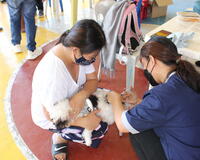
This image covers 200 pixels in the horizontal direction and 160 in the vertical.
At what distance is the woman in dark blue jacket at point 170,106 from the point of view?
84cm

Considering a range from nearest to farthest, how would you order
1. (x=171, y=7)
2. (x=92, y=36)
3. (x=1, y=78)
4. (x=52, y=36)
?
(x=92, y=36) < (x=1, y=78) < (x=52, y=36) < (x=171, y=7)

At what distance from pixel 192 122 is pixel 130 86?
0.87m

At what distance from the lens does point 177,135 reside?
0.91 metres

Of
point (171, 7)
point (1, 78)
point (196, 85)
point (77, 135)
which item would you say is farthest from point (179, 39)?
point (171, 7)

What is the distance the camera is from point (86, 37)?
3.22 feet

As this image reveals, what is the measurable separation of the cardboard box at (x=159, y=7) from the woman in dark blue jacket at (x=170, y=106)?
279cm

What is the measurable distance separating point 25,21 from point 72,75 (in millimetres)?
1625

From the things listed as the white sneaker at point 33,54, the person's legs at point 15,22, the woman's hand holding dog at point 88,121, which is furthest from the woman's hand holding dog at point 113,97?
the person's legs at point 15,22

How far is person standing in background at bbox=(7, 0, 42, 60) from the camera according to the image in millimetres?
2395

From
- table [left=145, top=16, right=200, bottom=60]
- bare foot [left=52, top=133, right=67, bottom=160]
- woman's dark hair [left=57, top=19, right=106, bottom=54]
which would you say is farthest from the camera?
bare foot [left=52, top=133, right=67, bottom=160]

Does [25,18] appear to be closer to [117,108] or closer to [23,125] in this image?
[23,125]

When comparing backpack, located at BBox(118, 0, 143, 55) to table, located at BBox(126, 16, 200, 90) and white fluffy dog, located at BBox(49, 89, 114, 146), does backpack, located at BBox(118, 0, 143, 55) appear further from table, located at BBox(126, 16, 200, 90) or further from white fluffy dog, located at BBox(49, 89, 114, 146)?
white fluffy dog, located at BBox(49, 89, 114, 146)

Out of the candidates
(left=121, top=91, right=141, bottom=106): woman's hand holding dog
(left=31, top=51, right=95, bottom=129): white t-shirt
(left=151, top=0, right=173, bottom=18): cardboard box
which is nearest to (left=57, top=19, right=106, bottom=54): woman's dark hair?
(left=31, top=51, right=95, bottom=129): white t-shirt

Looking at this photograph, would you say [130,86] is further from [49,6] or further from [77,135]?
[49,6]
